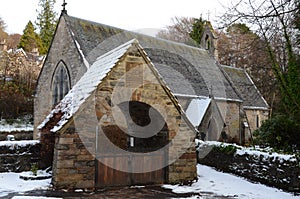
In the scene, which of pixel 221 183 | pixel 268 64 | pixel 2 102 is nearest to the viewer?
pixel 221 183

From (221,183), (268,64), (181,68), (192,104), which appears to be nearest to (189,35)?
(181,68)

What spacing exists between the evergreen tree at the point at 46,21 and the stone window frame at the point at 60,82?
32.4 metres

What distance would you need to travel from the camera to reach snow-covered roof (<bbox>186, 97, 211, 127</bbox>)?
1697 centimetres

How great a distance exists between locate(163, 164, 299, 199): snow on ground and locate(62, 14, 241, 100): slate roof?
26.7 ft

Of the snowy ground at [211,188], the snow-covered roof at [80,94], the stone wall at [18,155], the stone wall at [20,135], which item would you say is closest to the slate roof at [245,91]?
the snowy ground at [211,188]

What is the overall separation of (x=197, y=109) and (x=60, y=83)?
8177 millimetres

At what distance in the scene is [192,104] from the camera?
1844 centimetres

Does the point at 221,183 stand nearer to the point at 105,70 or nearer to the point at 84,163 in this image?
the point at 84,163

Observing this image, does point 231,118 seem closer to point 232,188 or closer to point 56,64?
point 56,64

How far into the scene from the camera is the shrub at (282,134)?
12781mm

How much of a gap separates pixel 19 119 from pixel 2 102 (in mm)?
2095

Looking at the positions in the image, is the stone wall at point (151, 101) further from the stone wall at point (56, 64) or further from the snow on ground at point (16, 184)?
the stone wall at point (56, 64)

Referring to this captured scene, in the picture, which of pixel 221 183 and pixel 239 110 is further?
pixel 239 110

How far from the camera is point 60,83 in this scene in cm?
1662
